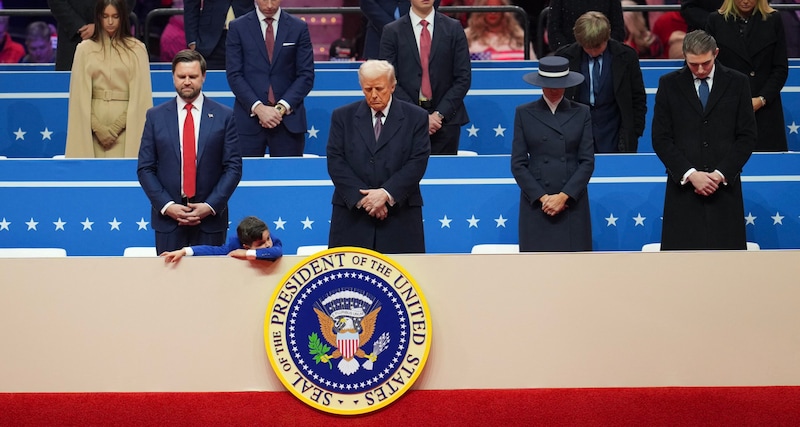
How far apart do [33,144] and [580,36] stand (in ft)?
12.7

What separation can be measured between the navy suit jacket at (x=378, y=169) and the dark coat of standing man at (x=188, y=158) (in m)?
0.52

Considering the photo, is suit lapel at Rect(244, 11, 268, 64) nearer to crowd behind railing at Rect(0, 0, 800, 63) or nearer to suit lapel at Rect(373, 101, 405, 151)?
suit lapel at Rect(373, 101, 405, 151)

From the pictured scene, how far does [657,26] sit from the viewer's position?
30.8 ft

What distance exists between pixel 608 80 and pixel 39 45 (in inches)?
202

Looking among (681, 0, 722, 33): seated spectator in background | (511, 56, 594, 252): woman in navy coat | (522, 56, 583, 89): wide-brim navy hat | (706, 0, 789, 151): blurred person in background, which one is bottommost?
(511, 56, 594, 252): woman in navy coat

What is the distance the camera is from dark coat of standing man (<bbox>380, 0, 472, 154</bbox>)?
6.62 m

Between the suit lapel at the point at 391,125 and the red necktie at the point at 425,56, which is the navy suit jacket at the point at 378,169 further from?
the red necktie at the point at 425,56

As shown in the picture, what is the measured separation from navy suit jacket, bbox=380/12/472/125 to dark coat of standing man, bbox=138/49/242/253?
1.46 meters

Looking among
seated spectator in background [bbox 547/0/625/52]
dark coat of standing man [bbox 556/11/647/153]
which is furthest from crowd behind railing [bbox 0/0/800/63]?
dark coat of standing man [bbox 556/11/647/153]

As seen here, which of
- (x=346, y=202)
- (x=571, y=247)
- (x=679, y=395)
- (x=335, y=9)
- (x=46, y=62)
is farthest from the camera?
(x=46, y=62)

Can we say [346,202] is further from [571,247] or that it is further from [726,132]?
[726,132]

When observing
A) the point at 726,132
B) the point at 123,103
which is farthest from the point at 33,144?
the point at 726,132

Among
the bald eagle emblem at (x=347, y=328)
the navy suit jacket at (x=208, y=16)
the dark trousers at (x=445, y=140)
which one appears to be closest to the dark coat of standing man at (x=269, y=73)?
the dark trousers at (x=445, y=140)

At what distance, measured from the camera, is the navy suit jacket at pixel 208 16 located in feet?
25.8
